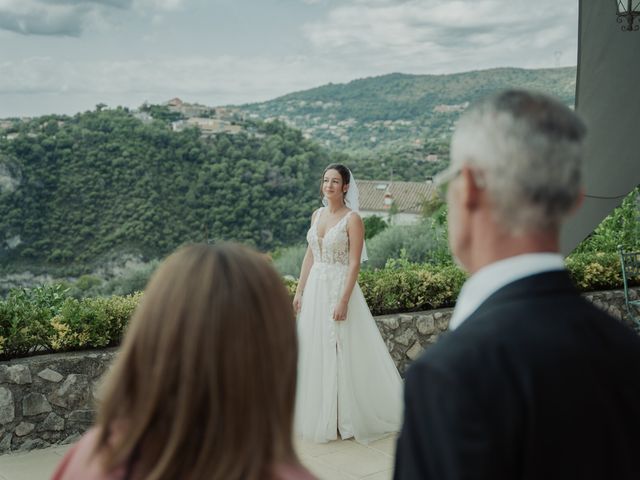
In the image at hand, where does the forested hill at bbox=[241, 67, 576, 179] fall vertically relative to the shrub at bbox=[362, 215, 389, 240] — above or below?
above

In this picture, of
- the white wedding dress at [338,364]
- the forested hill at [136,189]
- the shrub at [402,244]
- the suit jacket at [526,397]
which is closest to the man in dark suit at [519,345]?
the suit jacket at [526,397]

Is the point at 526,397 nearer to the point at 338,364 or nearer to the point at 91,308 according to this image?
the point at 338,364

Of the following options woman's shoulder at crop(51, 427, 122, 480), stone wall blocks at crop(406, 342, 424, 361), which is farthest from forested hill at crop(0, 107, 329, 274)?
woman's shoulder at crop(51, 427, 122, 480)

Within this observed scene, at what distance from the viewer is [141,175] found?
24.2 m

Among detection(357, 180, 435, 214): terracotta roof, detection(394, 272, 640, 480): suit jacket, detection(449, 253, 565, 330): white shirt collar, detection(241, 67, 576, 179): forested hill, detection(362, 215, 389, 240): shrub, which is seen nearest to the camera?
detection(394, 272, 640, 480): suit jacket

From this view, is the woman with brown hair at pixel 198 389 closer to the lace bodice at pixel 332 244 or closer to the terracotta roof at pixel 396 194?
the lace bodice at pixel 332 244

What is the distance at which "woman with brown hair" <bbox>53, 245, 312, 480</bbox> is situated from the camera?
0.96 metres

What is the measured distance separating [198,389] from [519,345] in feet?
1.30

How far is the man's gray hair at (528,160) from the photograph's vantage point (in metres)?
1.08

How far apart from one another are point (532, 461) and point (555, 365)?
0.40 feet

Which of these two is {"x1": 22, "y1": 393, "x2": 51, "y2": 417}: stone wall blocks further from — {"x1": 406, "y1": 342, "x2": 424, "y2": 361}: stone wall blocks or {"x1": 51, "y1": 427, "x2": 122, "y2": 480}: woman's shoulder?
{"x1": 51, "y1": 427, "x2": 122, "y2": 480}: woman's shoulder

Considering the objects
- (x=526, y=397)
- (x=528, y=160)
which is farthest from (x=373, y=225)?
(x=526, y=397)

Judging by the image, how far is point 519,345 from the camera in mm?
988

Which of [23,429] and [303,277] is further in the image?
[303,277]
